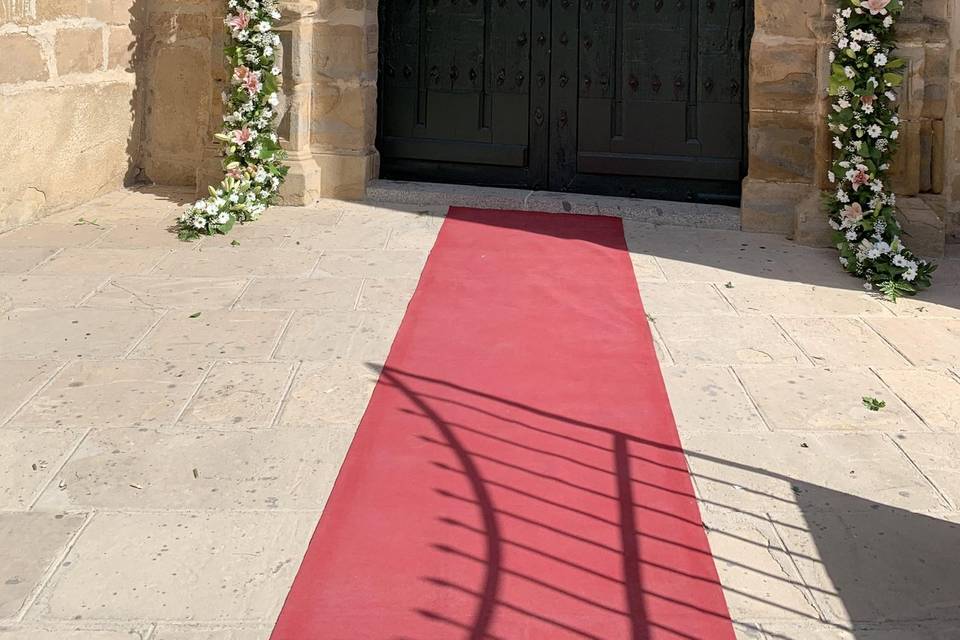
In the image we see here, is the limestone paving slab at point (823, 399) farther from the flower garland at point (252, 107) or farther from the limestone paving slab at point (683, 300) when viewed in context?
the flower garland at point (252, 107)

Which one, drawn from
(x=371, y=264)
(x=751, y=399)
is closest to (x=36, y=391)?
(x=371, y=264)

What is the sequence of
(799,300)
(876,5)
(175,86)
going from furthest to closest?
(175,86), (876,5), (799,300)

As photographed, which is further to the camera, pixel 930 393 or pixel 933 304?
pixel 933 304

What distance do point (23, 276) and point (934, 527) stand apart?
160 inches

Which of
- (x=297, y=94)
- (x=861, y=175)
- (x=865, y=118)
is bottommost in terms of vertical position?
(x=861, y=175)

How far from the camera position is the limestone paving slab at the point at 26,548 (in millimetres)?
2660

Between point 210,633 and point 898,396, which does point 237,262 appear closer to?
point 898,396

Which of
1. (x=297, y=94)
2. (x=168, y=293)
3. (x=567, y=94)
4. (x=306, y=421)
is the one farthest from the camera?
(x=567, y=94)

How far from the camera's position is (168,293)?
204 inches

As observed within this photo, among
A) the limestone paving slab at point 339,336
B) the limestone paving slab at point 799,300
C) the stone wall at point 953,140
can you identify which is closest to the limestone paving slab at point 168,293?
the limestone paving slab at point 339,336

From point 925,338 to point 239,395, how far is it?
2691 millimetres

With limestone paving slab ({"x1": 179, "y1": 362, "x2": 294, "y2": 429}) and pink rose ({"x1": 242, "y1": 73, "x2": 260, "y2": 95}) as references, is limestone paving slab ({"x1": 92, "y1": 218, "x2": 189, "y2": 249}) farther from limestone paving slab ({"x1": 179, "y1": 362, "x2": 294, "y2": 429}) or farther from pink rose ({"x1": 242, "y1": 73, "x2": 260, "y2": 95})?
limestone paving slab ({"x1": 179, "y1": 362, "x2": 294, "y2": 429})

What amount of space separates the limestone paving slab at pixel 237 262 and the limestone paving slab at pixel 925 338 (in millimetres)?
2597

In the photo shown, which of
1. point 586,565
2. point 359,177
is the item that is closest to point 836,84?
point 359,177
